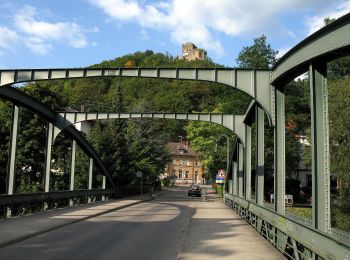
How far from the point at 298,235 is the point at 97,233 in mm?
7678

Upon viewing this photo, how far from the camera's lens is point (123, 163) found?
144 feet

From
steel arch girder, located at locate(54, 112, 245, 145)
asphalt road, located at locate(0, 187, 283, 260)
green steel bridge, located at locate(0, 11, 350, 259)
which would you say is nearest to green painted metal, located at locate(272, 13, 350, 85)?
green steel bridge, located at locate(0, 11, 350, 259)

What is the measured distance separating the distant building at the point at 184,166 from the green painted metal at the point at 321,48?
388ft

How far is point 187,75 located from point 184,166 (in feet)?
376

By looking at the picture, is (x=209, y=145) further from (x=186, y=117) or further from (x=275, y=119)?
(x=275, y=119)

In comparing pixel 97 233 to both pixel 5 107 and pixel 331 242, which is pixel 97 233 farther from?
pixel 5 107

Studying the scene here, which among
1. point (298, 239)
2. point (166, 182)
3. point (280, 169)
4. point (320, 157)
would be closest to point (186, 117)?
point (280, 169)

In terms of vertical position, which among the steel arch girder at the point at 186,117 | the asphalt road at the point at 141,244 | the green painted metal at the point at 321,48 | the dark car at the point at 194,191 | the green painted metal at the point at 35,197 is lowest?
the asphalt road at the point at 141,244

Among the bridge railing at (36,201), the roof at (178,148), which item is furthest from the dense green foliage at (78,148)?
the roof at (178,148)

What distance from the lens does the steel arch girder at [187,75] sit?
1514cm

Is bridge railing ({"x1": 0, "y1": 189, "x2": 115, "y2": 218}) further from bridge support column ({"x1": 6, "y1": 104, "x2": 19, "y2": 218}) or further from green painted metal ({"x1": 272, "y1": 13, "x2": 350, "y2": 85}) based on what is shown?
green painted metal ({"x1": 272, "y1": 13, "x2": 350, "y2": 85})

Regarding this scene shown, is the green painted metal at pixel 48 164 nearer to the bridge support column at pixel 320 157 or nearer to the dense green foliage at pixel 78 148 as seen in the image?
the dense green foliage at pixel 78 148

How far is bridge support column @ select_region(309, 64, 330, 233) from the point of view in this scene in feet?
28.0

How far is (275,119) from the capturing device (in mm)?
13539
